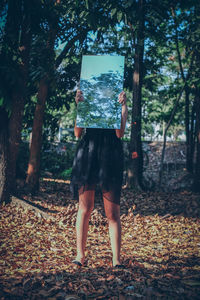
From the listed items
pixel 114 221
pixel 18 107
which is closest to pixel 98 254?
pixel 114 221

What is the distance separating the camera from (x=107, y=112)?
266 cm

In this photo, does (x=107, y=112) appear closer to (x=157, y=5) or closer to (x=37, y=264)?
(x=37, y=264)

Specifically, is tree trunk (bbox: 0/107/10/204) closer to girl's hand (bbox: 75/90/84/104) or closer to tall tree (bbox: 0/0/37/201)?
tall tree (bbox: 0/0/37/201)

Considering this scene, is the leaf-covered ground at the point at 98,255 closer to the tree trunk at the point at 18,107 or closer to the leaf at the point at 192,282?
the leaf at the point at 192,282

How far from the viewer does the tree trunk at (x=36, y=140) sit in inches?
239

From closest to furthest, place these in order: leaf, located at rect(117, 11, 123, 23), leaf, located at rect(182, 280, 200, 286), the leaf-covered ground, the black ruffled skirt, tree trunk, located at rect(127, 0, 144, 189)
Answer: the leaf-covered ground < leaf, located at rect(182, 280, 200, 286) < the black ruffled skirt < leaf, located at rect(117, 11, 123, 23) < tree trunk, located at rect(127, 0, 144, 189)

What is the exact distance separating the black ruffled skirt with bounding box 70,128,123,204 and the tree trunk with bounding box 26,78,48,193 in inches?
145

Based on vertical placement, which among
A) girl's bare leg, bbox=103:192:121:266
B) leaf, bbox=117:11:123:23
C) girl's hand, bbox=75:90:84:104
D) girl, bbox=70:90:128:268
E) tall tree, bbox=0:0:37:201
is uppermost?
leaf, bbox=117:11:123:23

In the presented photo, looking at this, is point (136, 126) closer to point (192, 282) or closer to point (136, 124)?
point (136, 124)

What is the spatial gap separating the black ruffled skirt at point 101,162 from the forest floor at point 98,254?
0.84 m

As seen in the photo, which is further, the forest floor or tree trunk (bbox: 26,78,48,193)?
tree trunk (bbox: 26,78,48,193)

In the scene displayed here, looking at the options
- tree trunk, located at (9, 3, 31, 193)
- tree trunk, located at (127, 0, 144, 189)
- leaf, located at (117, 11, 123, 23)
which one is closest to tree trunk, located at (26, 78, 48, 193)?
tree trunk, located at (9, 3, 31, 193)

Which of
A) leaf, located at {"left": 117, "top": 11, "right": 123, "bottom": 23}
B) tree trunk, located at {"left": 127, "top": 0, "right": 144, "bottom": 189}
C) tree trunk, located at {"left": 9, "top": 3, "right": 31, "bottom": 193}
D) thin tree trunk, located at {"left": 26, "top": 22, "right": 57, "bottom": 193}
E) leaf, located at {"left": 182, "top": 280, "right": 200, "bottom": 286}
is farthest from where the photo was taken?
tree trunk, located at {"left": 127, "top": 0, "right": 144, "bottom": 189}

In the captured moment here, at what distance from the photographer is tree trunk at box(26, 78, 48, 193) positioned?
607 centimetres
